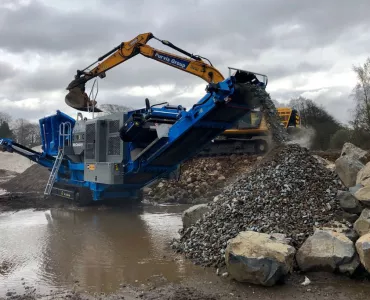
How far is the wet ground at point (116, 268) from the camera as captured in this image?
15.1ft

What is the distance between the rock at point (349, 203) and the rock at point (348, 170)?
623 millimetres

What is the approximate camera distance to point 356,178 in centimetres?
613

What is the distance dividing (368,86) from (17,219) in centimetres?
2030

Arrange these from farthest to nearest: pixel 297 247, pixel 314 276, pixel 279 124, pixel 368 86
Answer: pixel 368 86, pixel 279 124, pixel 297 247, pixel 314 276

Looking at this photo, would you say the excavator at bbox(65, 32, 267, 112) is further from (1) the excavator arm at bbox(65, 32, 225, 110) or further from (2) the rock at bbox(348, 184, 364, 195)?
(2) the rock at bbox(348, 184, 364, 195)

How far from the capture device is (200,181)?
1416cm

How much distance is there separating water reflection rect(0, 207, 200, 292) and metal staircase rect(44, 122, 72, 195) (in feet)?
3.29

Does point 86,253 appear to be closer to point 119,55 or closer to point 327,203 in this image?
point 327,203

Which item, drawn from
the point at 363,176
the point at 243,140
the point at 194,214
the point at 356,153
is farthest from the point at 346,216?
the point at 243,140

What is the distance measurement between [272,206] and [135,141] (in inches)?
184

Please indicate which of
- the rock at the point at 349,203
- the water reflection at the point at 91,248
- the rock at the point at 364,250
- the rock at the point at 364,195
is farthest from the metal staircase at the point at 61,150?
the rock at the point at 364,250

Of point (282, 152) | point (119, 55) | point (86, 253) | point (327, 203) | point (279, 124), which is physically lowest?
point (86, 253)

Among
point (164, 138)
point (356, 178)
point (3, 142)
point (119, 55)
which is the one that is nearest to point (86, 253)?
point (164, 138)

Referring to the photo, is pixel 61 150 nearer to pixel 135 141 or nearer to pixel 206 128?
pixel 135 141
